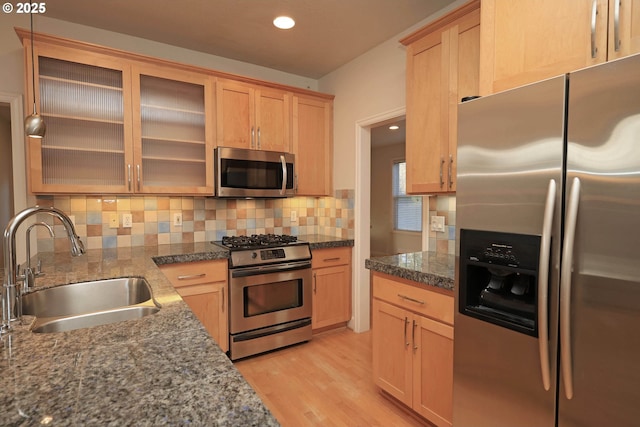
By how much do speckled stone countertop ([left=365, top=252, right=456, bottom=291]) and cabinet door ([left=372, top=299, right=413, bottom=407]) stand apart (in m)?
0.22

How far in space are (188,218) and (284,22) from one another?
6.02 ft

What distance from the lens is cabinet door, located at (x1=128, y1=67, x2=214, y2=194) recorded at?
2.61m

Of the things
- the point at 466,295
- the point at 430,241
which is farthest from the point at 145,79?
the point at 466,295

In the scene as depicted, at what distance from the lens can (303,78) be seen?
3.68 metres

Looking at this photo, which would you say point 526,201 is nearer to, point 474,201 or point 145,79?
point 474,201

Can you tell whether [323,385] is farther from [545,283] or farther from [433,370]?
[545,283]

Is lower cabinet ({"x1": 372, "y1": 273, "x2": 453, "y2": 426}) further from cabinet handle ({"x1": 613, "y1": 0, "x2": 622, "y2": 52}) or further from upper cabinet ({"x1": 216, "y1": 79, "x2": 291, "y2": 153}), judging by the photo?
upper cabinet ({"x1": 216, "y1": 79, "x2": 291, "y2": 153})

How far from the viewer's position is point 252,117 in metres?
3.00

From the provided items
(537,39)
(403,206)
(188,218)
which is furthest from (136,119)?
(403,206)

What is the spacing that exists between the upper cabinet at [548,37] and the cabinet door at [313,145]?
6.62 feet

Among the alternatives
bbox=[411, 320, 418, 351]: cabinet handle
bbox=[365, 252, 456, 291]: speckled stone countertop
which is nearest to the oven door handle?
bbox=[365, 252, 456, 291]: speckled stone countertop

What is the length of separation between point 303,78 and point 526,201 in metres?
3.01

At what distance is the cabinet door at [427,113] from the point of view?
1.97m

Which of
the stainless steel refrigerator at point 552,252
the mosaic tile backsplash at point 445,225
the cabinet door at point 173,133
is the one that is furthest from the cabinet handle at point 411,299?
the cabinet door at point 173,133
